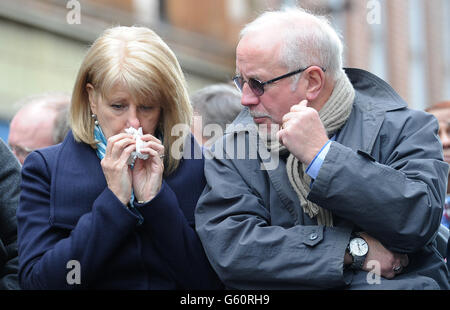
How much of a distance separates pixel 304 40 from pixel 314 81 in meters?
0.17

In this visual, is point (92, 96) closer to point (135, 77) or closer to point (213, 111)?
point (135, 77)

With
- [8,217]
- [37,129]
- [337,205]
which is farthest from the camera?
[37,129]

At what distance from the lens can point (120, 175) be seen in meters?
3.22

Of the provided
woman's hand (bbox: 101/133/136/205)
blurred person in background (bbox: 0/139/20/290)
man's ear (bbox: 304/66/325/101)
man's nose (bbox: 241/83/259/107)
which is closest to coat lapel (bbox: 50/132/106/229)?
woman's hand (bbox: 101/133/136/205)

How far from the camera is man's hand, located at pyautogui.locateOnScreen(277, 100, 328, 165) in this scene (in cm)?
317

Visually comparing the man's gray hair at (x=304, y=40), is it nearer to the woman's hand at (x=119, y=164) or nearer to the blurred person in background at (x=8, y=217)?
the woman's hand at (x=119, y=164)

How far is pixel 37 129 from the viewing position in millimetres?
4914

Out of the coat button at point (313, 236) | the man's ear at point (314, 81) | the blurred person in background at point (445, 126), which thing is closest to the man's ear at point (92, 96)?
the man's ear at point (314, 81)

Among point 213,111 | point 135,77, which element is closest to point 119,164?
point 135,77

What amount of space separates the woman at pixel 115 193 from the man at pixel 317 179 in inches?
6.4

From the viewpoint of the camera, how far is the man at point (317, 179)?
122 inches

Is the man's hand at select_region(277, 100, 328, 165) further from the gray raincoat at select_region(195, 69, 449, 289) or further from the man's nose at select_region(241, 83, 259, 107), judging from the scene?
the man's nose at select_region(241, 83, 259, 107)

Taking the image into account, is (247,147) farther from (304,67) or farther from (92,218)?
(92,218)
